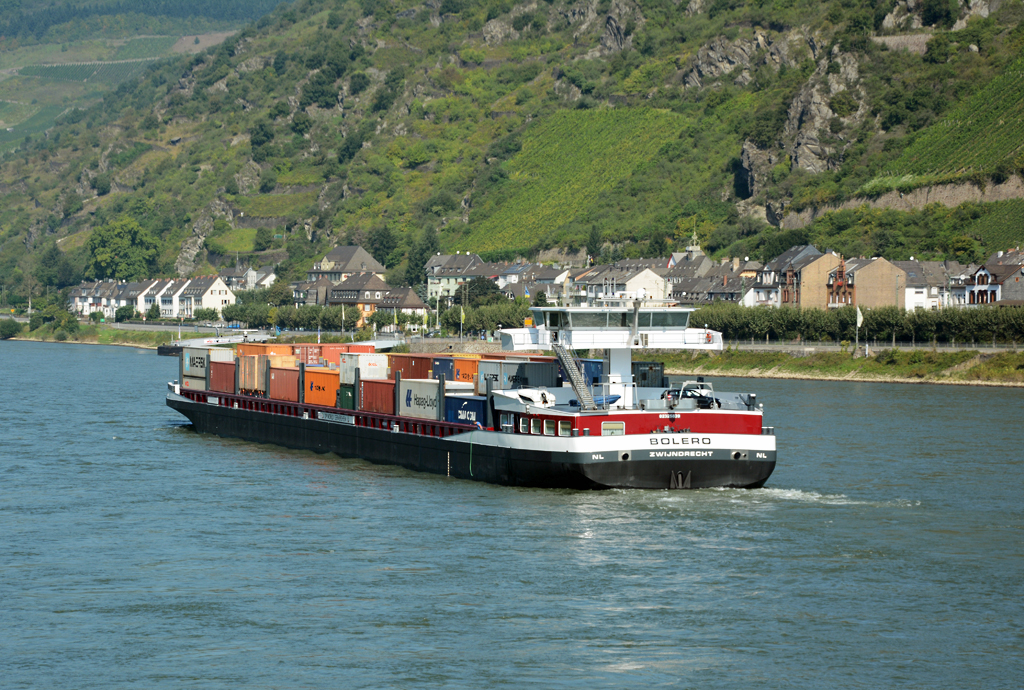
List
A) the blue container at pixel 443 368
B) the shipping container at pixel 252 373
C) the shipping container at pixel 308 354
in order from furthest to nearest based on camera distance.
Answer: the shipping container at pixel 308 354 → the shipping container at pixel 252 373 → the blue container at pixel 443 368

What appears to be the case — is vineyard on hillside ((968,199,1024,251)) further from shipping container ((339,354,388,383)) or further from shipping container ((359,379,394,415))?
shipping container ((359,379,394,415))

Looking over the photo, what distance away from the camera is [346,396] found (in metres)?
61.1

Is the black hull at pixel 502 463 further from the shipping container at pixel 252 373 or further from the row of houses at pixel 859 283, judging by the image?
the row of houses at pixel 859 283

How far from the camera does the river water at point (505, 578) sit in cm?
2781

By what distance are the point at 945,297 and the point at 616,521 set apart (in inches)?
4365

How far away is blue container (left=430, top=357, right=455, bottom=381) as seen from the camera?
58.1 meters

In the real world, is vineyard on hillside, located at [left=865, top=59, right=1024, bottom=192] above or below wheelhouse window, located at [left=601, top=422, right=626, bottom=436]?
above

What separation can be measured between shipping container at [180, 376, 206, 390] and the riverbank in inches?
2214

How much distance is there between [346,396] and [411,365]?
3.58 meters

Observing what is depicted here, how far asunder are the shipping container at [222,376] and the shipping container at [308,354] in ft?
13.2

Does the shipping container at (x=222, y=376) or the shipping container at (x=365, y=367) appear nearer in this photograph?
the shipping container at (x=365, y=367)

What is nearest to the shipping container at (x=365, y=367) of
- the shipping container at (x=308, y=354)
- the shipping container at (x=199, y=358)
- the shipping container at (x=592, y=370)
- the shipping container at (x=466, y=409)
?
the shipping container at (x=466, y=409)

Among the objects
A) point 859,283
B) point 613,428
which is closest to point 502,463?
point 613,428

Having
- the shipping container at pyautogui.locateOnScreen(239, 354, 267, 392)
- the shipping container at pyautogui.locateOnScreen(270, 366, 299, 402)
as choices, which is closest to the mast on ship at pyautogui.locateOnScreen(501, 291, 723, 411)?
the shipping container at pyautogui.locateOnScreen(270, 366, 299, 402)
